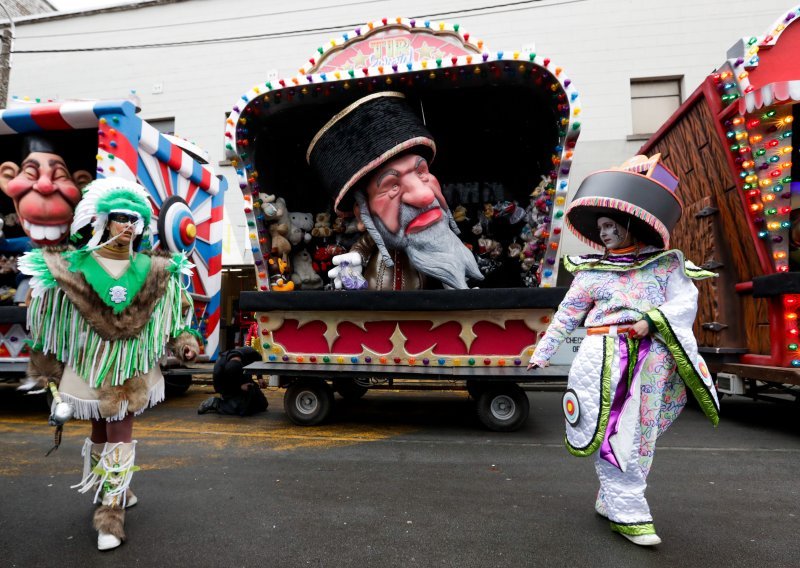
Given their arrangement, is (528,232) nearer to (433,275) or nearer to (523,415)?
(433,275)

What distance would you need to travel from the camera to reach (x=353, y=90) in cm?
449

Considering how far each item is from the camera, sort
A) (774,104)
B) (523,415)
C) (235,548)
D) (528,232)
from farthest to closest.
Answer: (528,232) → (523,415) → (774,104) → (235,548)

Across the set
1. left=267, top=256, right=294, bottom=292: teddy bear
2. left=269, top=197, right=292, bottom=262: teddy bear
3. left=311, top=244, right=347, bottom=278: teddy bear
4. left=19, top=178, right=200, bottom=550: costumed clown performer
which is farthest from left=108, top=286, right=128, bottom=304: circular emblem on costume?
left=311, top=244, right=347, bottom=278: teddy bear

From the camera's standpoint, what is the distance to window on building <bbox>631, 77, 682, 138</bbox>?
9016 millimetres

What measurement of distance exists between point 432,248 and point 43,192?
4169 millimetres

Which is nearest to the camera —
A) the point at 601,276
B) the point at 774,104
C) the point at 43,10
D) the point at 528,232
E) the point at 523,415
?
the point at 601,276

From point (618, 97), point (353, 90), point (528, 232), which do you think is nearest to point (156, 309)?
point (353, 90)

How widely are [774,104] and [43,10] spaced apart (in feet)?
52.2

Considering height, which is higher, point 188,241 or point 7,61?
point 7,61

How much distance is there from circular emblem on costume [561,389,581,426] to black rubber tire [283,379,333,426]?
2.81m

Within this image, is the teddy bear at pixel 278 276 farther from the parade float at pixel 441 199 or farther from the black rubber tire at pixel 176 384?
the black rubber tire at pixel 176 384

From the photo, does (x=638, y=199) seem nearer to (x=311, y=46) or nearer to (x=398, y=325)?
(x=398, y=325)

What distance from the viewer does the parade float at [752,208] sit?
4047 mm

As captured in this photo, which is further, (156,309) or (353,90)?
(353,90)
